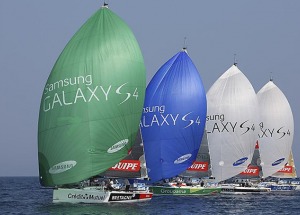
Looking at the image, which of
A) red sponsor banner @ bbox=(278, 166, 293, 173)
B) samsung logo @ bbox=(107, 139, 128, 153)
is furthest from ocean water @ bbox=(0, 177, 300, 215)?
red sponsor banner @ bbox=(278, 166, 293, 173)

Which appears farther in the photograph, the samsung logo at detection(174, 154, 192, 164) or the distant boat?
the distant boat

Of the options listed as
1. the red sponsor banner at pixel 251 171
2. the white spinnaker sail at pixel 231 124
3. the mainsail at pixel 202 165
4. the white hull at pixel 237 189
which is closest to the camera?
the mainsail at pixel 202 165

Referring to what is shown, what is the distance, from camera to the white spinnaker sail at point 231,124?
208 feet

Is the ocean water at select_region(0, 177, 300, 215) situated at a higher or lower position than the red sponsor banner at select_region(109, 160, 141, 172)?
lower

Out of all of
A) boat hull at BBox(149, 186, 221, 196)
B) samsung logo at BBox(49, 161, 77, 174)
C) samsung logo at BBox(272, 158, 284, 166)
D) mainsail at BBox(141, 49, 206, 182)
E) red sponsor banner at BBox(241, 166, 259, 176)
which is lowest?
boat hull at BBox(149, 186, 221, 196)

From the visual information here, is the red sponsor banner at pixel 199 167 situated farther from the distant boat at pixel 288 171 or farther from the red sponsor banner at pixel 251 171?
the distant boat at pixel 288 171

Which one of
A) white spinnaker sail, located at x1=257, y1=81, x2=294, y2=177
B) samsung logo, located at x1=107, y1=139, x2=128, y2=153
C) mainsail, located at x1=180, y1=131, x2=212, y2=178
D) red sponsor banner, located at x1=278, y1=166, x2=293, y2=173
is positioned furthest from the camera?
red sponsor banner, located at x1=278, y1=166, x2=293, y2=173

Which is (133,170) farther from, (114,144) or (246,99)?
(246,99)

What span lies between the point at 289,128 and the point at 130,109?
3099 centimetres

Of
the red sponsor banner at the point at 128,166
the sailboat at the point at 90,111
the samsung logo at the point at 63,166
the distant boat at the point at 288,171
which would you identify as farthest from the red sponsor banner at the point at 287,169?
the samsung logo at the point at 63,166

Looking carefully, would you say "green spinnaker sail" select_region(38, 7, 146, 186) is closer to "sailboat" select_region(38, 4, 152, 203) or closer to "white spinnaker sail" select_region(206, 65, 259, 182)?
"sailboat" select_region(38, 4, 152, 203)

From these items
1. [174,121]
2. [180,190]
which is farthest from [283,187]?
[174,121]

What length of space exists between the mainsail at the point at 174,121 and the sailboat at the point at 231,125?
5.73 meters

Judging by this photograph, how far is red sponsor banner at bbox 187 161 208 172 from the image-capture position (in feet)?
204
